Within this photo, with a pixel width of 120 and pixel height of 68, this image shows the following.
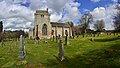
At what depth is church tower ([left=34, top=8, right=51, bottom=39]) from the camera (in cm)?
9200

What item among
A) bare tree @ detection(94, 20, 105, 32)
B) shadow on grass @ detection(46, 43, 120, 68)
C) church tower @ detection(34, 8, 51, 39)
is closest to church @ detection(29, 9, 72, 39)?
church tower @ detection(34, 8, 51, 39)

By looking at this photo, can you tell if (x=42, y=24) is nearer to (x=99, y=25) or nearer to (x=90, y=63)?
(x=99, y=25)

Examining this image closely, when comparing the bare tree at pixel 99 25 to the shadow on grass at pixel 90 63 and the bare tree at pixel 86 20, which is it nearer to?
the bare tree at pixel 86 20

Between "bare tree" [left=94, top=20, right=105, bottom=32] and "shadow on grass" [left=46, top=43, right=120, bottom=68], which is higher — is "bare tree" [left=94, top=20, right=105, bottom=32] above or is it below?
above

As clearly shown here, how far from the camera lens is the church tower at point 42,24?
92.0 meters

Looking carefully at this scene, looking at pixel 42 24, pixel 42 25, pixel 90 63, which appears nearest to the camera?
pixel 90 63

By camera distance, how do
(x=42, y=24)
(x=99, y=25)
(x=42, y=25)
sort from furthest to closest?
(x=99, y=25) → (x=42, y=25) → (x=42, y=24)

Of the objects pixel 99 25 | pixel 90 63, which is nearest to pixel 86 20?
pixel 99 25

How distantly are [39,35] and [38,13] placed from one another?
8.96m

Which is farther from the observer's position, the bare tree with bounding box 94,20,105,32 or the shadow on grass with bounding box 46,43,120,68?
the bare tree with bounding box 94,20,105,32

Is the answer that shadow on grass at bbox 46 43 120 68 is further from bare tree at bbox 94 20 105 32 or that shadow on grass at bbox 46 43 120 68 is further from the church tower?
bare tree at bbox 94 20 105 32

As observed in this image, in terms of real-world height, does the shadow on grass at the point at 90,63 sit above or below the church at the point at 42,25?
below

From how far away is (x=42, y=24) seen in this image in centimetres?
9244

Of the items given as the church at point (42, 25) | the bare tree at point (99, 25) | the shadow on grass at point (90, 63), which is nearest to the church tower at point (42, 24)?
the church at point (42, 25)
